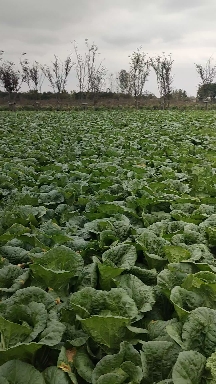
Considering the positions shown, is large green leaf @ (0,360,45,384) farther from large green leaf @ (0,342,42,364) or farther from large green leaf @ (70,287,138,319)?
large green leaf @ (70,287,138,319)

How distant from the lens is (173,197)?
15.3ft

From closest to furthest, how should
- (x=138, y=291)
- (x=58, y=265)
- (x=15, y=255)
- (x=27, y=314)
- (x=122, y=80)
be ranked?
(x=27, y=314) → (x=138, y=291) → (x=58, y=265) → (x=15, y=255) → (x=122, y=80)

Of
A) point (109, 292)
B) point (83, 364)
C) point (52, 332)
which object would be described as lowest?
point (83, 364)

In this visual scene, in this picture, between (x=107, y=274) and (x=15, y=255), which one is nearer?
(x=107, y=274)

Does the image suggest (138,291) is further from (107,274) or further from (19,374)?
(19,374)

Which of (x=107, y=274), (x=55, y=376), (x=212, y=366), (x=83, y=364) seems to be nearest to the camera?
(x=212, y=366)

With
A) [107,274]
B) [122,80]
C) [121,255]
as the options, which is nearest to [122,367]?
[107,274]

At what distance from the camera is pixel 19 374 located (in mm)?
1803

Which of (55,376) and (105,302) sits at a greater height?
(105,302)

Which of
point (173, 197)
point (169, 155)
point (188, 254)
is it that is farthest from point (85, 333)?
point (169, 155)

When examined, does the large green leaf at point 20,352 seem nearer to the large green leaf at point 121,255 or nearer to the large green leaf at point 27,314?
the large green leaf at point 27,314

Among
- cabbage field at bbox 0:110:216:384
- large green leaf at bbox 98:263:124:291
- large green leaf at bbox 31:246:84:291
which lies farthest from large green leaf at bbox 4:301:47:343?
large green leaf at bbox 98:263:124:291

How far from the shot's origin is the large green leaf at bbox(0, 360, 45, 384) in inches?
70.3

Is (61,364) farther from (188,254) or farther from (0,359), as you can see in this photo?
(188,254)
